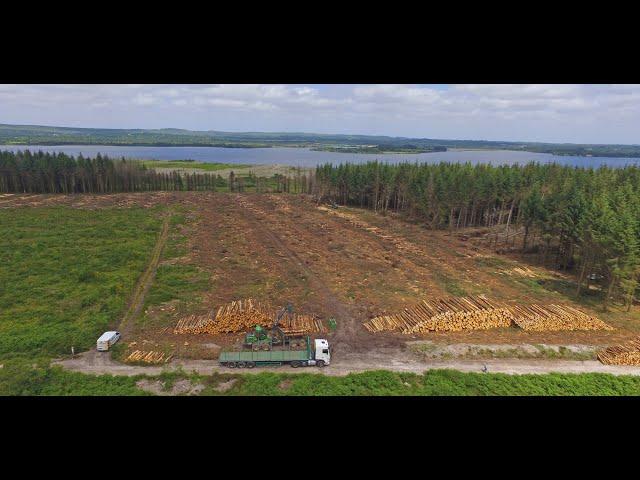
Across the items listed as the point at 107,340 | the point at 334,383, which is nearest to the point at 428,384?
the point at 334,383

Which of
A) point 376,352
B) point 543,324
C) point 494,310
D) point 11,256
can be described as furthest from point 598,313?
point 11,256

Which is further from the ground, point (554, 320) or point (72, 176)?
point (72, 176)

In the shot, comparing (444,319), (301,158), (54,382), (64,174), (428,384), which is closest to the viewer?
(54,382)

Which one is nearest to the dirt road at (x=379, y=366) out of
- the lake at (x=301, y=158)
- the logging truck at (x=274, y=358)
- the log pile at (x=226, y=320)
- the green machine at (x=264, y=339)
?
the logging truck at (x=274, y=358)

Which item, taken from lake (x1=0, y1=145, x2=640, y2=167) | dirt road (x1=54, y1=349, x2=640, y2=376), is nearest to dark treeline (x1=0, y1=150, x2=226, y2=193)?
dirt road (x1=54, y1=349, x2=640, y2=376)

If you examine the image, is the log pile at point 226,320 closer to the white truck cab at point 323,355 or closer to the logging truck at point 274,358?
the logging truck at point 274,358

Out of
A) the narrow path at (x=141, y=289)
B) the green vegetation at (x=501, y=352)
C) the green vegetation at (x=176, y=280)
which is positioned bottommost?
the narrow path at (x=141, y=289)

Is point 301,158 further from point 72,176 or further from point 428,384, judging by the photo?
point 428,384
